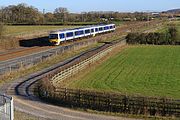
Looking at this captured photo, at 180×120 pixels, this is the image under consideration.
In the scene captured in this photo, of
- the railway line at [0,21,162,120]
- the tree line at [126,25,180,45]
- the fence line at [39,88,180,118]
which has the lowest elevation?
the tree line at [126,25,180,45]

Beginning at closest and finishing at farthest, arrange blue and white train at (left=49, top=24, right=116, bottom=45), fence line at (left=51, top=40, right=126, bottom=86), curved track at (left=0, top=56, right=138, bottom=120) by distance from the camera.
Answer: curved track at (left=0, top=56, right=138, bottom=120)
fence line at (left=51, top=40, right=126, bottom=86)
blue and white train at (left=49, top=24, right=116, bottom=45)

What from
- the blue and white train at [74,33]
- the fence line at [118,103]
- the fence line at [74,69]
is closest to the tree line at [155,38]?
the blue and white train at [74,33]

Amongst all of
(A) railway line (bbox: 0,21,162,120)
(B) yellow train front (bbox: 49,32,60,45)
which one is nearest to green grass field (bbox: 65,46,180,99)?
(A) railway line (bbox: 0,21,162,120)

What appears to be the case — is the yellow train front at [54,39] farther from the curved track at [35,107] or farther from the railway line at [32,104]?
the curved track at [35,107]

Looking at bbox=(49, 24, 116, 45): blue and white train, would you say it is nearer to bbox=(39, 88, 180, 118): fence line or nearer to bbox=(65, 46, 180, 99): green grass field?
bbox=(65, 46, 180, 99): green grass field

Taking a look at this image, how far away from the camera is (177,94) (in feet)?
106

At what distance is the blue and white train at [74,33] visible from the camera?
2879 inches

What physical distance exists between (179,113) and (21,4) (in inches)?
6214

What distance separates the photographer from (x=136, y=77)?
41.3m

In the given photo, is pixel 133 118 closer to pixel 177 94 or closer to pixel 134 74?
pixel 177 94

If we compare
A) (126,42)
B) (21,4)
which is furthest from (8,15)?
(126,42)

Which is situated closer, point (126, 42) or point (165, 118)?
point (165, 118)

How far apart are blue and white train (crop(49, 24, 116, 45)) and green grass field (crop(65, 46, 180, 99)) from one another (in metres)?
17.9

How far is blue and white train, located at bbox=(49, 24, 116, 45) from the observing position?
73.1 m
